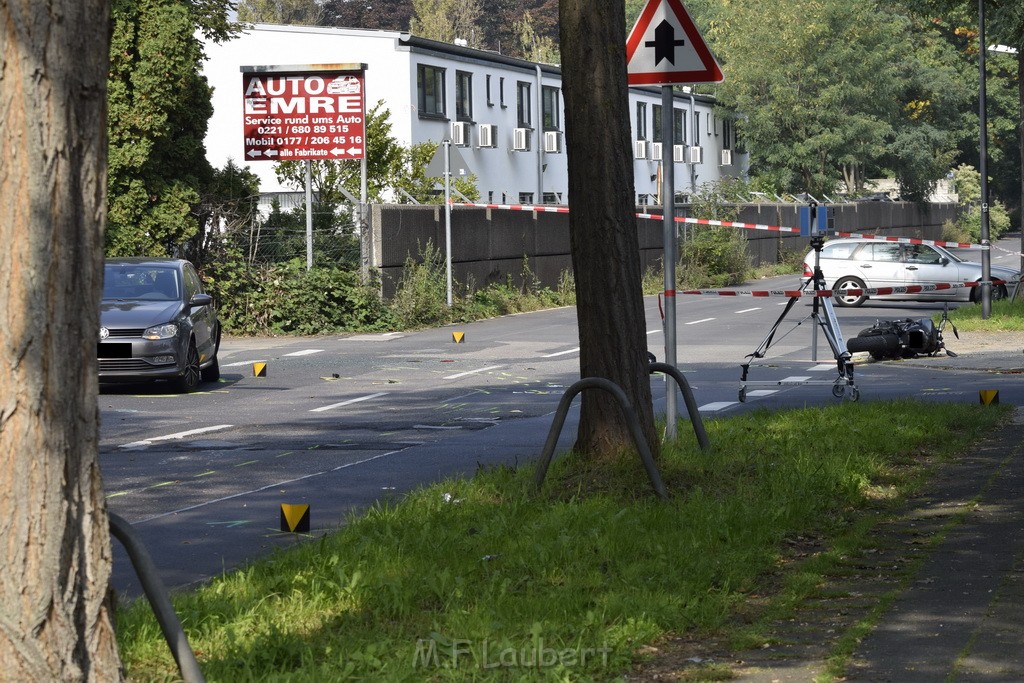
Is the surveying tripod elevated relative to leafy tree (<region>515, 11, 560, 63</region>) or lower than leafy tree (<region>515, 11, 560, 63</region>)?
lower

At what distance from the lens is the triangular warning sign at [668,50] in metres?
9.96

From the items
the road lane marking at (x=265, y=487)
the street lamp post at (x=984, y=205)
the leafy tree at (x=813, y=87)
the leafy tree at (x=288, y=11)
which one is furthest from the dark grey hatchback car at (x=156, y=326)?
the leafy tree at (x=288, y=11)

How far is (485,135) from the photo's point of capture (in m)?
49.5

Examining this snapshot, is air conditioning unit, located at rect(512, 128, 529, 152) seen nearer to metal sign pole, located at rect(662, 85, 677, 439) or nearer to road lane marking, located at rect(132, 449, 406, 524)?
road lane marking, located at rect(132, 449, 406, 524)

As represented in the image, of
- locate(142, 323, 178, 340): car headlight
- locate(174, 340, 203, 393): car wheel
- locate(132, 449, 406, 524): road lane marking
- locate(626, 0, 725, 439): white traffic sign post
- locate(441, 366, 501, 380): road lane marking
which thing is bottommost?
locate(132, 449, 406, 524): road lane marking

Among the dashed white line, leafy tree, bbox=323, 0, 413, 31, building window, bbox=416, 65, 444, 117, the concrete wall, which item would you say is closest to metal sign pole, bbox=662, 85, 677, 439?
the concrete wall

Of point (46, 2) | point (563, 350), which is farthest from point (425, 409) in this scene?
point (46, 2)

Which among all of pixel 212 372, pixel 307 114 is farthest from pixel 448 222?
pixel 212 372

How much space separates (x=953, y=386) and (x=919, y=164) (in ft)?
195

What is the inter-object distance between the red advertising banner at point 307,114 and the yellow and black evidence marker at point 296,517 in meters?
20.0

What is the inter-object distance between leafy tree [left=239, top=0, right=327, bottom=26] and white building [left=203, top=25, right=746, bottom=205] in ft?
99.6

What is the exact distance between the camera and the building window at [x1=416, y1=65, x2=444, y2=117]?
46.7 meters

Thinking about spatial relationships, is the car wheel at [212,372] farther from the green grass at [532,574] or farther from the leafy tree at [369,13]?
the leafy tree at [369,13]

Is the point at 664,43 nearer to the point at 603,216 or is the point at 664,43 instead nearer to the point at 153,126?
the point at 603,216
